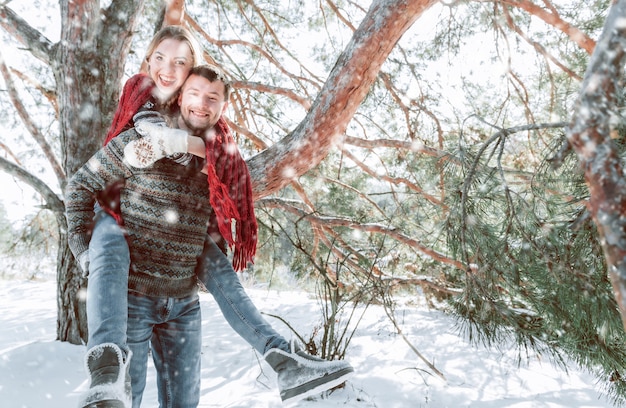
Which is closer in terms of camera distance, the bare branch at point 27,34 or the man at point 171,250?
the man at point 171,250

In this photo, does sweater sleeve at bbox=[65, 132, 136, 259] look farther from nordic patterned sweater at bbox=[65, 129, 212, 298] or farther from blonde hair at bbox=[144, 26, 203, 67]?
blonde hair at bbox=[144, 26, 203, 67]

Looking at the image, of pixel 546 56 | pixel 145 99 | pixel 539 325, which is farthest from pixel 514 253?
pixel 546 56

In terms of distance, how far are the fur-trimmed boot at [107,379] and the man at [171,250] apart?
0.24 metres

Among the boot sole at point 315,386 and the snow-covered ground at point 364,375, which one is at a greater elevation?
the boot sole at point 315,386

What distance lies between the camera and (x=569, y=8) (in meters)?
3.14

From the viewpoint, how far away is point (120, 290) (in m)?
1.18

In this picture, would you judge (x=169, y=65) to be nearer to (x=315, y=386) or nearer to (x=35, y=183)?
(x=315, y=386)

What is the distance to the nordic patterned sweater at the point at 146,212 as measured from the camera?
133 cm

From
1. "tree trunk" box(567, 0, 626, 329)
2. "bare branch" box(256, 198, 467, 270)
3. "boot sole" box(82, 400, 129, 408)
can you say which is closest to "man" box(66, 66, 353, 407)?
"boot sole" box(82, 400, 129, 408)

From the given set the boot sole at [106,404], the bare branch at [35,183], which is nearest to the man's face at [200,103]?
the boot sole at [106,404]

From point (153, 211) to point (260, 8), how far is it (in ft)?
11.4

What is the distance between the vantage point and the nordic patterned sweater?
133 cm

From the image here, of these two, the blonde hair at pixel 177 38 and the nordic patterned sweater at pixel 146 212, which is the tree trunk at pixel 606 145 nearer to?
the nordic patterned sweater at pixel 146 212

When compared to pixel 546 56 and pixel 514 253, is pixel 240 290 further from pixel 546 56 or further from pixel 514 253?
pixel 546 56
